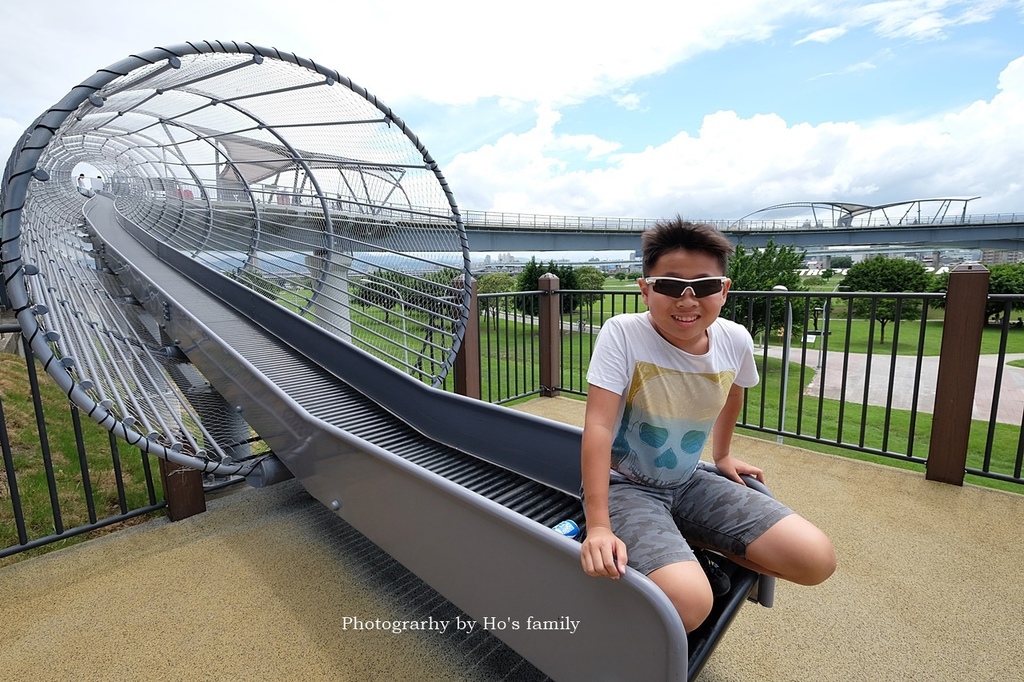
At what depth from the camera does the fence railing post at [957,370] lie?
2607 mm

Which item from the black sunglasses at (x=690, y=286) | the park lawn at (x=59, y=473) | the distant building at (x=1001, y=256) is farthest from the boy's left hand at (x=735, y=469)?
the distant building at (x=1001, y=256)

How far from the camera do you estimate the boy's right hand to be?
3.48 feet

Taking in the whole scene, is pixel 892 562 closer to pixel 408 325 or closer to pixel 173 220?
pixel 408 325

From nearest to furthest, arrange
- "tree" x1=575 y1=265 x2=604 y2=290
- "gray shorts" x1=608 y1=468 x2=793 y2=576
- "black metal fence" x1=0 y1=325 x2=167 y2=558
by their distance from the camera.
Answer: "gray shorts" x1=608 y1=468 x2=793 y2=576
"black metal fence" x1=0 y1=325 x2=167 y2=558
"tree" x1=575 y1=265 x2=604 y2=290

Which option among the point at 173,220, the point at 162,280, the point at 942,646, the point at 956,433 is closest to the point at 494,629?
the point at 942,646

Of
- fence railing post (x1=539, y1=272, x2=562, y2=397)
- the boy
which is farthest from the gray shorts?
fence railing post (x1=539, y1=272, x2=562, y2=397)

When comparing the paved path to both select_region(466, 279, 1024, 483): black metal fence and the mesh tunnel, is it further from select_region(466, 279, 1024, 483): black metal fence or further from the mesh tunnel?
the mesh tunnel

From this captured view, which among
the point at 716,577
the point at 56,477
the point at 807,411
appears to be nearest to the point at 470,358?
the point at 716,577

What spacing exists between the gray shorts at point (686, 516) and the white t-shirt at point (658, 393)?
0.06 m

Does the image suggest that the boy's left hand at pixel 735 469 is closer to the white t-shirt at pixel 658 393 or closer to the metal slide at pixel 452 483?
the white t-shirt at pixel 658 393

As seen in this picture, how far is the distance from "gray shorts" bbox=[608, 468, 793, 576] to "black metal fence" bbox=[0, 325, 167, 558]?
7.80ft

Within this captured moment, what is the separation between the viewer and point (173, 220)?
6.97 metres

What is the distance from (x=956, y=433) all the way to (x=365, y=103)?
4.02m

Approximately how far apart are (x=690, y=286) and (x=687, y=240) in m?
0.12
